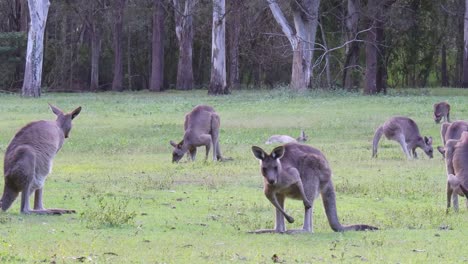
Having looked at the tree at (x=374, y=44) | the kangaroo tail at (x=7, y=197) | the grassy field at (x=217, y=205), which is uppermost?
the tree at (x=374, y=44)

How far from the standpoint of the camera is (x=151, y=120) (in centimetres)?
2761

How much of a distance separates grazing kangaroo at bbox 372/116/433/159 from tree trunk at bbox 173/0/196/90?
3203 centimetres

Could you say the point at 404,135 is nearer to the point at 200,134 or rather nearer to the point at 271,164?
the point at 200,134

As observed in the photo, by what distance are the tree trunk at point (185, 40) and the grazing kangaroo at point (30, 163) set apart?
3991 cm

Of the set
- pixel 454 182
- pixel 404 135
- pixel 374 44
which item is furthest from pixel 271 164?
pixel 374 44

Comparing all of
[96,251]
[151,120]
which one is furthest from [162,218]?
[151,120]

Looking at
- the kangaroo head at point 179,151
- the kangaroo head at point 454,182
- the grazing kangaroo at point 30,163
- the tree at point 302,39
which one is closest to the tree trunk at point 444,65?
the tree at point 302,39

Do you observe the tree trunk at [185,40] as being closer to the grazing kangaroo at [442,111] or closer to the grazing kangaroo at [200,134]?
the grazing kangaroo at [442,111]

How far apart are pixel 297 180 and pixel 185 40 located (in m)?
42.7

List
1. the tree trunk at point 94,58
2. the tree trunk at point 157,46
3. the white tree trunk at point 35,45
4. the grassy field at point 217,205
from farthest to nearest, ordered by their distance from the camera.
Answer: the tree trunk at point 94,58 < the tree trunk at point 157,46 < the white tree trunk at point 35,45 < the grassy field at point 217,205

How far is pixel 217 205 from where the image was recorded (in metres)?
12.4

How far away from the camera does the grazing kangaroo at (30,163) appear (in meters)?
10.6

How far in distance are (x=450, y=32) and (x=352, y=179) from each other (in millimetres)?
42690

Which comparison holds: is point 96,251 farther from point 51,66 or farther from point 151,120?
point 51,66
